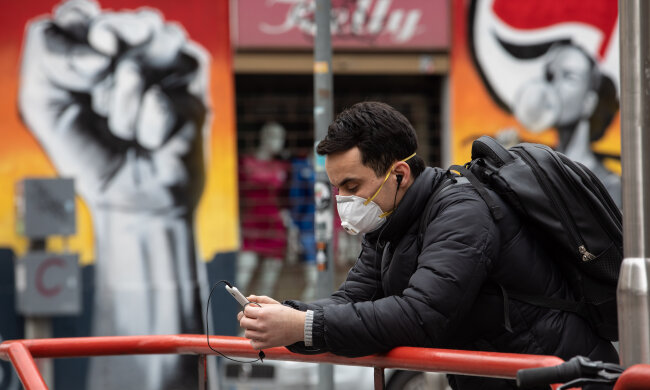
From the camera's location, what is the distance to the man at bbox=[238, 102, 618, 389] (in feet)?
8.21

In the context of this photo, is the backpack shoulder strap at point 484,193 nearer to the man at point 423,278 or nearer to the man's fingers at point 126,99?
the man at point 423,278

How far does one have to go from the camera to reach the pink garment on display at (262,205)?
8898 millimetres

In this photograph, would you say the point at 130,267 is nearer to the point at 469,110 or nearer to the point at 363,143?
the point at 469,110

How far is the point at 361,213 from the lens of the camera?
286 cm

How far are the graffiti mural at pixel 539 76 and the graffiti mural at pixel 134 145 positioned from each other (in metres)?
2.30

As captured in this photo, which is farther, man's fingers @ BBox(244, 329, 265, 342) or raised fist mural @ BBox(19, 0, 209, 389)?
raised fist mural @ BBox(19, 0, 209, 389)

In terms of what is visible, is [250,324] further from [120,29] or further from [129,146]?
[120,29]

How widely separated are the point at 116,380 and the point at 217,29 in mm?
3284

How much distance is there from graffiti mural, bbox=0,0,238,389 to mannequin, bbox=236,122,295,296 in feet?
1.04

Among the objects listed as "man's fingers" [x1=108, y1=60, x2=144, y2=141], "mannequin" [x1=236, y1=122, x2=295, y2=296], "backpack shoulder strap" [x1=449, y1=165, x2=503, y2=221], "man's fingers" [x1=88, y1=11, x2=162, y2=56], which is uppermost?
"man's fingers" [x1=88, y1=11, x2=162, y2=56]

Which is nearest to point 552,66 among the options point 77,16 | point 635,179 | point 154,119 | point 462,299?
point 154,119

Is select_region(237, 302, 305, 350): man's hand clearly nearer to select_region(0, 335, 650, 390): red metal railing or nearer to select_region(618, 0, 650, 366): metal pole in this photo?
select_region(0, 335, 650, 390): red metal railing

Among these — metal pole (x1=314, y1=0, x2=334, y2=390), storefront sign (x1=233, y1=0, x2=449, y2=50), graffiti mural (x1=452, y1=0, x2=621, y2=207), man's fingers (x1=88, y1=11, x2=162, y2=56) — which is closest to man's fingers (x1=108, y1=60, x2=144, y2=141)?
man's fingers (x1=88, y1=11, x2=162, y2=56)

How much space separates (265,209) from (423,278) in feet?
21.3
